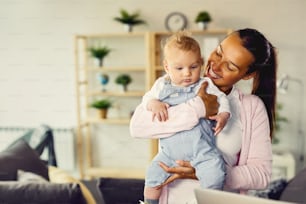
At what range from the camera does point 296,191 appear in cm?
75

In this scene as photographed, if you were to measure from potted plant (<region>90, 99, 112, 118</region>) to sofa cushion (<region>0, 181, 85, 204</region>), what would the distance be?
107 centimetres

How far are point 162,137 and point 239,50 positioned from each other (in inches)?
5.6

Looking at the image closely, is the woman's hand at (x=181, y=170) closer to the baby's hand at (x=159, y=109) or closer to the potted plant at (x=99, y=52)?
the baby's hand at (x=159, y=109)

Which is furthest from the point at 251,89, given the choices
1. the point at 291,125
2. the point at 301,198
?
the point at 291,125

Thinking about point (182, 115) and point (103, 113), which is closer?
point (182, 115)

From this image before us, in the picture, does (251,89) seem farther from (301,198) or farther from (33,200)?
(33,200)

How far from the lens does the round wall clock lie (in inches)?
79.0

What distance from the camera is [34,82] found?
1.75 meters

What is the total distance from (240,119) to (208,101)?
0.05m

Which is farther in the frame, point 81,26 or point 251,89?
point 81,26

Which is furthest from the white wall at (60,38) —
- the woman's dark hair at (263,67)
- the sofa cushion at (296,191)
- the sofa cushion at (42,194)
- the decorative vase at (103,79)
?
the woman's dark hair at (263,67)

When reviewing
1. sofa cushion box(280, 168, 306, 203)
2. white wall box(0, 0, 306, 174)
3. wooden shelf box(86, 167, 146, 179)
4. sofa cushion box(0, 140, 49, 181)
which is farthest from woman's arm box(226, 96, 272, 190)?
white wall box(0, 0, 306, 174)

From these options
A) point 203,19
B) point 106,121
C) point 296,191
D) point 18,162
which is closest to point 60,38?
point 106,121

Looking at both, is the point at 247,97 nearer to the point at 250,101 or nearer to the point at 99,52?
the point at 250,101
